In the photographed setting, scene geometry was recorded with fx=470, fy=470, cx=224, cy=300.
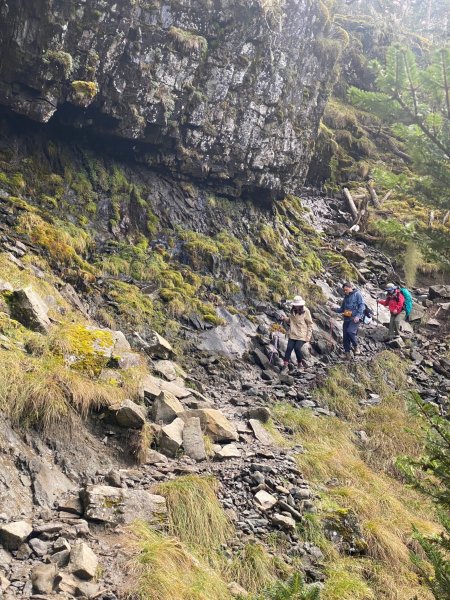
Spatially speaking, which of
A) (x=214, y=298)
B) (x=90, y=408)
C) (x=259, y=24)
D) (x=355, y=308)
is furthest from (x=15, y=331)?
(x=259, y=24)

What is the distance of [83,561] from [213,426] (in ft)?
12.6

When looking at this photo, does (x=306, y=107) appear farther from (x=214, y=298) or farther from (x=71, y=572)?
(x=71, y=572)

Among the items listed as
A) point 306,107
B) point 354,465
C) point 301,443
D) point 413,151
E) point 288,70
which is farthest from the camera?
point 306,107

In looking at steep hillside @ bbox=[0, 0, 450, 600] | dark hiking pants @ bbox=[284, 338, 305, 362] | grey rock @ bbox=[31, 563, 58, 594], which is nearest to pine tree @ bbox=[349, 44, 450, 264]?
steep hillside @ bbox=[0, 0, 450, 600]

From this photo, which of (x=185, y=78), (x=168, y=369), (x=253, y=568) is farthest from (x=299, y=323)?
(x=185, y=78)

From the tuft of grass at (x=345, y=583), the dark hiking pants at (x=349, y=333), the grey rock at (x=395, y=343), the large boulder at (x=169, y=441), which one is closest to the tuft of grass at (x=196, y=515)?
the large boulder at (x=169, y=441)

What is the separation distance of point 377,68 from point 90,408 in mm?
5566

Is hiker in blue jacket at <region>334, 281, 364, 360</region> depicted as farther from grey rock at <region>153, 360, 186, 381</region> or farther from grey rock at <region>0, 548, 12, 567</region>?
grey rock at <region>0, 548, 12, 567</region>

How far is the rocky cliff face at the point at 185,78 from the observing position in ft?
41.3

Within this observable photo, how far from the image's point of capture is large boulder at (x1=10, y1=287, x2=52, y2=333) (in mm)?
7660

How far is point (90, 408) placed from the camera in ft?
21.9

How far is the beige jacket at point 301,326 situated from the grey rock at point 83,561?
8937mm

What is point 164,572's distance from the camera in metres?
4.53

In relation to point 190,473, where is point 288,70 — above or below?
above
